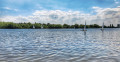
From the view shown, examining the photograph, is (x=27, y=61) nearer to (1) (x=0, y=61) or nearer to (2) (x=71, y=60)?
(1) (x=0, y=61)

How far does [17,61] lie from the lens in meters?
14.0

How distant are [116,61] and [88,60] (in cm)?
313

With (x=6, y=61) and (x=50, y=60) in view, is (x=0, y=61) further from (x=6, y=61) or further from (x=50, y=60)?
(x=50, y=60)

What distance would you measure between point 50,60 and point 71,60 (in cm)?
244

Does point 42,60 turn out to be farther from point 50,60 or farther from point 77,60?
point 77,60

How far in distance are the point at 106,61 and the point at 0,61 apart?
12.0 meters

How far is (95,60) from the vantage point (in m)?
14.6

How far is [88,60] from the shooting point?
14547 millimetres

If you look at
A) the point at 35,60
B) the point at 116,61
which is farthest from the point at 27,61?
the point at 116,61

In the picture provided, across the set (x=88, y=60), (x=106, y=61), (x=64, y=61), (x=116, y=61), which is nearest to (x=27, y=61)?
(x=64, y=61)

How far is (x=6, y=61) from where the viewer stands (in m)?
14.0

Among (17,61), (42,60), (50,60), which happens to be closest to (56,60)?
(50,60)

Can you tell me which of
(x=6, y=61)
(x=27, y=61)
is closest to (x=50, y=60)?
(x=27, y=61)

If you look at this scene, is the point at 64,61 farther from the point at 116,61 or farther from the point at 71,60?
the point at 116,61
